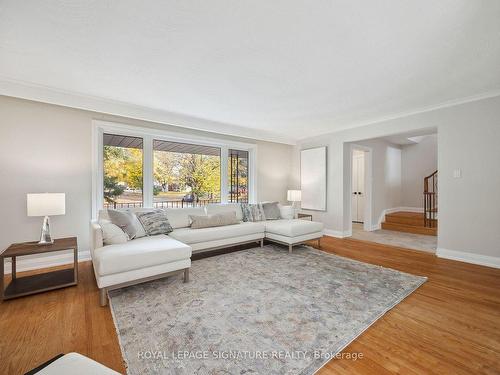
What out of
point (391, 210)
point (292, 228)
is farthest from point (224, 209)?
point (391, 210)

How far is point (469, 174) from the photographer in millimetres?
3445

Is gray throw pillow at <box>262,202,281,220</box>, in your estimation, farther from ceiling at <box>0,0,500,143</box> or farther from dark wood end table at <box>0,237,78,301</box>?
dark wood end table at <box>0,237,78,301</box>

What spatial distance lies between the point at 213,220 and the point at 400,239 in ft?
13.0

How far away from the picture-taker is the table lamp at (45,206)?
8.40 feet

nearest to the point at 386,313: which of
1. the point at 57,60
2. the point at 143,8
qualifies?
the point at 143,8

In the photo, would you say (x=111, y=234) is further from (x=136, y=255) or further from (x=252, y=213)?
(x=252, y=213)

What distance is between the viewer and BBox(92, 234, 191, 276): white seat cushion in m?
2.24

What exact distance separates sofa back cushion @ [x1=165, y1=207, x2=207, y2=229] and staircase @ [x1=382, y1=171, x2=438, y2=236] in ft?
16.3

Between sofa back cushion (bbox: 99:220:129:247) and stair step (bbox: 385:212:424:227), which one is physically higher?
sofa back cushion (bbox: 99:220:129:247)

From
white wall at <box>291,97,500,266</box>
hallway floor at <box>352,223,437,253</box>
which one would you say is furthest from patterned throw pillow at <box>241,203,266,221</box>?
white wall at <box>291,97,500,266</box>

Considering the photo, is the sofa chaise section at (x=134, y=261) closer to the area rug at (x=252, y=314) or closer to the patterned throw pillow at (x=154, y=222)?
the area rug at (x=252, y=314)

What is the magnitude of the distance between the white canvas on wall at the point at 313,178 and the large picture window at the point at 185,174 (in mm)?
2182

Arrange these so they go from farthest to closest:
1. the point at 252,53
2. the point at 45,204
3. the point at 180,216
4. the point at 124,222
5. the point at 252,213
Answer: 1. the point at 252,213
2. the point at 180,216
3. the point at 124,222
4. the point at 45,204
5. the point at 252,53

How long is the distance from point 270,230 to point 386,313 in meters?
2.29
